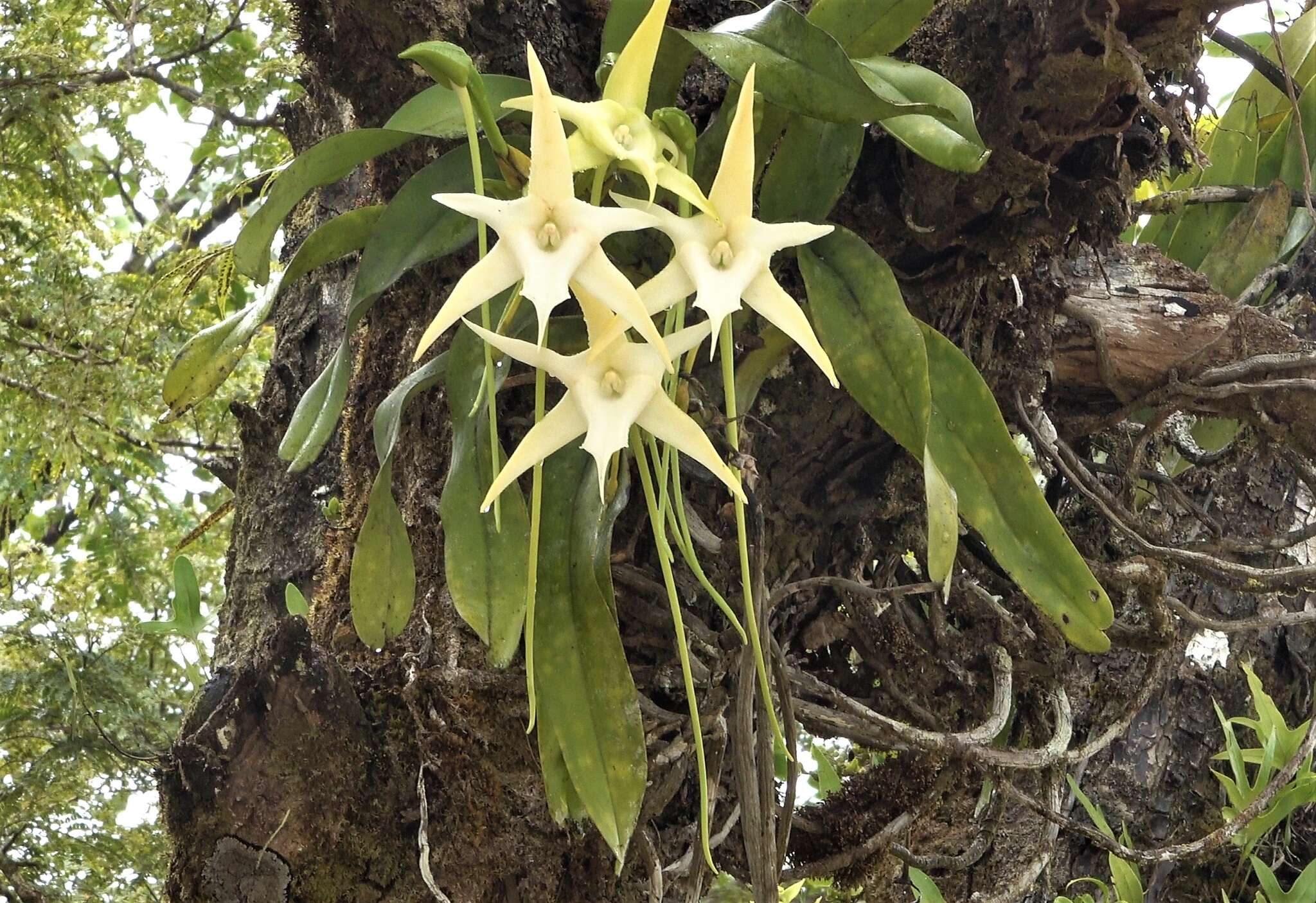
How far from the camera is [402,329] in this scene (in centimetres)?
94

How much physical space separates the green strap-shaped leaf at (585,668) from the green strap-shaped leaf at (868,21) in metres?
0.33

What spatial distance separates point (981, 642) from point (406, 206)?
0.64 meters

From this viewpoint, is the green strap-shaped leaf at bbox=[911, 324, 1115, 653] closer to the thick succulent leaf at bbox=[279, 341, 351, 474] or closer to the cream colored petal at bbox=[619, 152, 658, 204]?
the cream colored petal at bbox=[619, 152, 658, 204]

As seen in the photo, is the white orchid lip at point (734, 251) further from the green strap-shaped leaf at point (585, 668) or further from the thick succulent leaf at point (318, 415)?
the thick succulent leaf at point (318, 415)

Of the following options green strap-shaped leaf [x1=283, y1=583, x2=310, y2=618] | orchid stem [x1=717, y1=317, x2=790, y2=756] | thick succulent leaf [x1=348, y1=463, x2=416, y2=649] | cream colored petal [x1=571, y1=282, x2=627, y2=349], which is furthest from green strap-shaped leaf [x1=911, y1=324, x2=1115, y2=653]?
green strap-shaped leaf [x1=283, y1=583, x2=310, y2=618]

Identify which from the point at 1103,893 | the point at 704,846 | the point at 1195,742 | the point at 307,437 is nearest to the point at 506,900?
the point at 704,846

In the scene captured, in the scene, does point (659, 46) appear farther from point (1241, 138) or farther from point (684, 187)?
point (1241, 138)

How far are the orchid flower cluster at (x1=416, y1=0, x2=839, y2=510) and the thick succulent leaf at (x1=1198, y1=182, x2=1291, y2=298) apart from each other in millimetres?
883

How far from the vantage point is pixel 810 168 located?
758mm

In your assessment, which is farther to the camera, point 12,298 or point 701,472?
point 12,298

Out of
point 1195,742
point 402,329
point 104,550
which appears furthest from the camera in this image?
point 104,550

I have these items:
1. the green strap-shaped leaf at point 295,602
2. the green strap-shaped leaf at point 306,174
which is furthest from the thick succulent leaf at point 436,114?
the green strap-shaped leaf at point 295,602

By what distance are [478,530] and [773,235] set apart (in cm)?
30

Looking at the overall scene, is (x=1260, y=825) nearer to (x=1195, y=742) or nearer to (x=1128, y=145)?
(x=1195, y=742)
